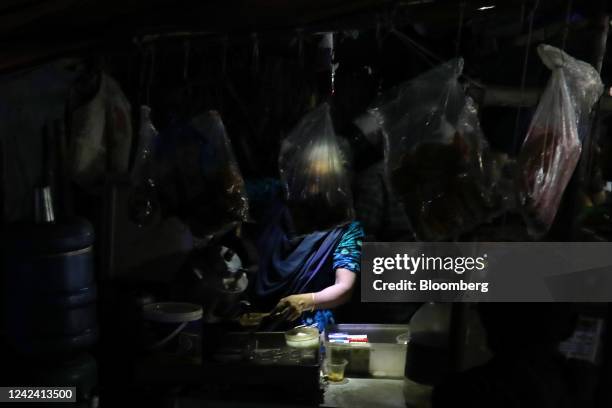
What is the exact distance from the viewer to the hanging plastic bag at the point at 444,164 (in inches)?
69.7

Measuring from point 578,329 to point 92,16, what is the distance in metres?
2.22

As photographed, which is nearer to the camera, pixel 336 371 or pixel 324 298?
pixel 336 371

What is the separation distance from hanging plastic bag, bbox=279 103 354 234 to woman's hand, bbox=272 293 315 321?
0.78 m

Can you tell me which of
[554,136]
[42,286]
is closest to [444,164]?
[554,136]

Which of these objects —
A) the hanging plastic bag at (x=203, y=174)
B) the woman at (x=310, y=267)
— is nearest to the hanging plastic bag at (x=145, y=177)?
the hanging plastic bag at (x=203, y=174)

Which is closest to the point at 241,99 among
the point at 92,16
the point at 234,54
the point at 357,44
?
the point at 234,54

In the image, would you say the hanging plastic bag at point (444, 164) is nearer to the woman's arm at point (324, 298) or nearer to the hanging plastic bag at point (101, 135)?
the woman's arm at point (324, 298)

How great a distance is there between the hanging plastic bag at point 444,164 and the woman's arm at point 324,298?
1.19 meters

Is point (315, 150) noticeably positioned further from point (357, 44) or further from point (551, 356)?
point (357, 44)

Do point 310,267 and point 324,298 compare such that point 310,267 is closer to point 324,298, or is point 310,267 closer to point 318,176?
point 324,298

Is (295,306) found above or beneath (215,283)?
beneath

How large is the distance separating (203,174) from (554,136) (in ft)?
4.66

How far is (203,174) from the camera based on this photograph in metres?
2.29

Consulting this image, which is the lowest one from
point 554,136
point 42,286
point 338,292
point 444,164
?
point 338,292
